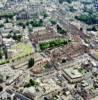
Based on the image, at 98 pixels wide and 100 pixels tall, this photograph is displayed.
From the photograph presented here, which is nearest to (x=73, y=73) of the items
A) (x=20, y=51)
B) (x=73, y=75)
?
(x=73, y=75)

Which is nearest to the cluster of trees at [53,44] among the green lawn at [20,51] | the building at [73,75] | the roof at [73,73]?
the green lawn at [20,51]

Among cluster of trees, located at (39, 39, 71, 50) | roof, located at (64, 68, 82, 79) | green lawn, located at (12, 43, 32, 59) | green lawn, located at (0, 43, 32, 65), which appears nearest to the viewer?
roof, located at (64, 68, 82, 79)

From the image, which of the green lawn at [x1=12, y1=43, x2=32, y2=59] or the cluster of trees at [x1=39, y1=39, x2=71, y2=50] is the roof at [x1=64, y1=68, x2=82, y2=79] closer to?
the green lawn at [x1=12, y1=43, x2=32, y2=59]

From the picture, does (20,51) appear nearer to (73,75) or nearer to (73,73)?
(73,73)

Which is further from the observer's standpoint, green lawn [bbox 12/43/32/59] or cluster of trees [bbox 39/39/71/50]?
cluster of trees [bbox 39/39/71/50]

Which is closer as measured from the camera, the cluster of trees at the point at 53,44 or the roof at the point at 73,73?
the roof at the point at 73,73

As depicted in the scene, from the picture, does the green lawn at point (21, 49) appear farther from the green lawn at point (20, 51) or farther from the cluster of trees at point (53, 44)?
the cluster of trees at point (53, 44)

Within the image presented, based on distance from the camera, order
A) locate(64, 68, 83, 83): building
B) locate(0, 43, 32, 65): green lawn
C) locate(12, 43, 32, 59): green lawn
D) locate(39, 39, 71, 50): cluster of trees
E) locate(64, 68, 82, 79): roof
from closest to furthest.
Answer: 1. locate(64, 68, 83, 83): building
2. locate(64, 68, 82, 79): roof
3. locate(0, 43, 32, 65): green lawn
4. locate(12, 43, 32, 59): green lawn
5. locate(39, 39, 71, 50): cluster of trees

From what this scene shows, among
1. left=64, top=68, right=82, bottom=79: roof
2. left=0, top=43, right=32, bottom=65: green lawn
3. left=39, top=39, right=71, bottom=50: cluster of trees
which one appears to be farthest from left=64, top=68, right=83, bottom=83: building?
left=39, top=39, right=71, bottom=50: cluster of trees
